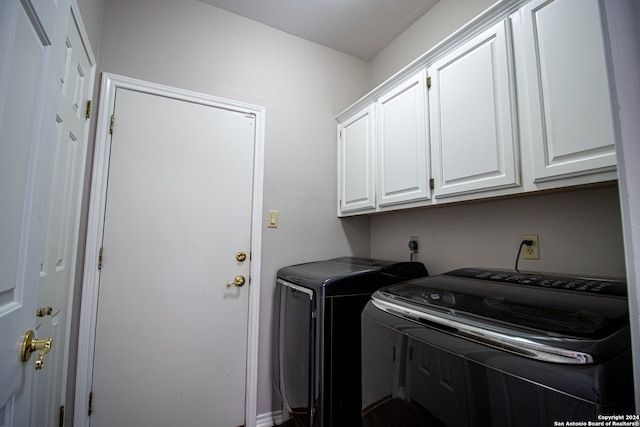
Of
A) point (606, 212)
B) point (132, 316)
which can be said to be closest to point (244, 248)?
point (132, 316)

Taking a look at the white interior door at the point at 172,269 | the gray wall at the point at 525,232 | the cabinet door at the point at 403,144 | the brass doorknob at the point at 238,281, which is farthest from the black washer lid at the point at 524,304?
the white interior door at the point at 172,269

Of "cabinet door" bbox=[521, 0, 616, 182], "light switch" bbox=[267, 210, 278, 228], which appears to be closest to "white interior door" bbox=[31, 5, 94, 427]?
"light switch" bbox=[267, 210, 278, 228]

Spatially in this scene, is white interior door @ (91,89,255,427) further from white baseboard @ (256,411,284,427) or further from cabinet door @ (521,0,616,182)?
cabinet door @ (521,0,616,182)

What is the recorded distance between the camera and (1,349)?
0.54 m

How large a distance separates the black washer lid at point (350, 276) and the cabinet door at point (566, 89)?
32.3 inches

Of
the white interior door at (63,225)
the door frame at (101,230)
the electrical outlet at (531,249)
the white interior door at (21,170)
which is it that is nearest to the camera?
the white interior door at (21,170)

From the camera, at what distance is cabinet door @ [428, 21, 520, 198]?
1.16 meters

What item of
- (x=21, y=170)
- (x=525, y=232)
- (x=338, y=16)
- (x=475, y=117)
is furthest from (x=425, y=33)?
(x=21, y=170)

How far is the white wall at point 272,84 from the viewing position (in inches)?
67.6

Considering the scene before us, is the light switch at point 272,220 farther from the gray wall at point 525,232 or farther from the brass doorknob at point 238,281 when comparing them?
the gray wall at point 525,232

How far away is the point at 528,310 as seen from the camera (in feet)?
2.59

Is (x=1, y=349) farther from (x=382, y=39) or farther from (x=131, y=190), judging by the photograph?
(x=382, y=39)

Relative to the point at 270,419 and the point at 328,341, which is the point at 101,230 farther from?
the point at 270,419

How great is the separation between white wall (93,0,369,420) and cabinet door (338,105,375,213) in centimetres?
10
